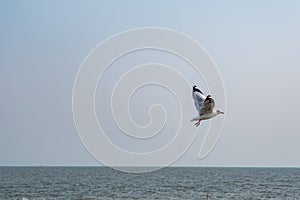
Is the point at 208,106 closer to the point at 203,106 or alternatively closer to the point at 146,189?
the point at 203,106

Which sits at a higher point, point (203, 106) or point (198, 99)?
point (198, 99)

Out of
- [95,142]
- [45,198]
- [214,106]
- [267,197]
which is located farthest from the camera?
[267,197]

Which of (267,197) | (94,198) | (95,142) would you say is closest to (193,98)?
(95,142)

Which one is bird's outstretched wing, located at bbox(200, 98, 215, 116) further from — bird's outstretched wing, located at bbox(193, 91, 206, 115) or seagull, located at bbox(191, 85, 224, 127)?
bird's outstretched wing, located at bbox(193, 91, 206, 115)

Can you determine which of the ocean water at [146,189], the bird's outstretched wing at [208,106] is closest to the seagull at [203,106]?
the bird's outstretched wing at [208,106]

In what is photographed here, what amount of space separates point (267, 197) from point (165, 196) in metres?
9.94

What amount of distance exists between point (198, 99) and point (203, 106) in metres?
0.82

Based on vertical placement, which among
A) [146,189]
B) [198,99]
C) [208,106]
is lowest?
[208,106]

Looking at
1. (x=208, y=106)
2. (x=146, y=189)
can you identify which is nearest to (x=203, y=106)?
(x=208, y=106)

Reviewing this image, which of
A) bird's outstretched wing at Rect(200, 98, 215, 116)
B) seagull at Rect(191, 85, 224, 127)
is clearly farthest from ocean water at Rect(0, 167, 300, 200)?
bird's outstretched wing at Rect(200, 98, 215, 116)

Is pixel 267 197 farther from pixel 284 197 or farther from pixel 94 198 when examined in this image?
pixel 94 198

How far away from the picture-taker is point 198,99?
20.2 meters

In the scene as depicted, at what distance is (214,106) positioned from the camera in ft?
64.1

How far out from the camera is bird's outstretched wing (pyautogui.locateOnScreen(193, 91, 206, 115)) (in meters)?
20.0
